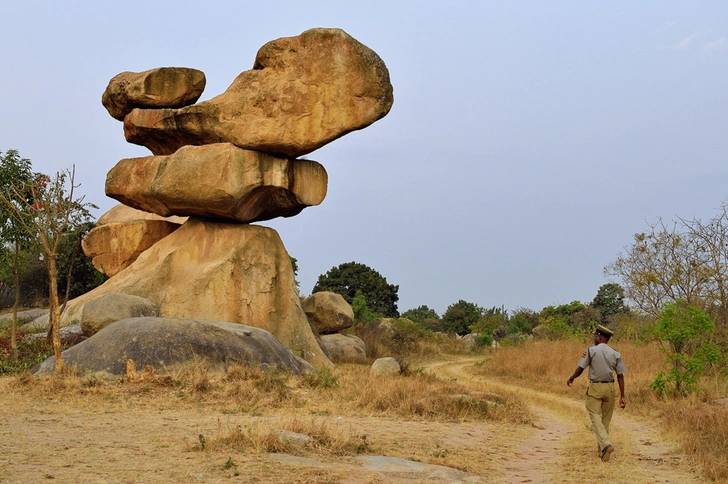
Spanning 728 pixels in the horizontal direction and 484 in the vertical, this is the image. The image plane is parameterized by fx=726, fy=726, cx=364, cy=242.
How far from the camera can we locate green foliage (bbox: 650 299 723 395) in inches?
479

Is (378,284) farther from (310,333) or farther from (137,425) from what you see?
(137,425)

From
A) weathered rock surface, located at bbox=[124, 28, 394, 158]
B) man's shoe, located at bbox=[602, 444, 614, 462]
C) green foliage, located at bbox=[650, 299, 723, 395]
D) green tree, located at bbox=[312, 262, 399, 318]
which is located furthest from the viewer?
green tree, located at bbox=[312, 262, 399, 318]

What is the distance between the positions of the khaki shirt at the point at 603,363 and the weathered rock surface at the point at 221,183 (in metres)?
10.4

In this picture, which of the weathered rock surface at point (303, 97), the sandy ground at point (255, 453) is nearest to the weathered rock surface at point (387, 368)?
the sandy ground at point (255, 453)

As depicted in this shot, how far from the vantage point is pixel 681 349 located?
13.6 meters

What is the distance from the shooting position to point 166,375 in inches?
438

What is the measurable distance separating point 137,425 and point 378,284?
41.6 m

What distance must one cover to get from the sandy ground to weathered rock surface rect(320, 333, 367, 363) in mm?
10467

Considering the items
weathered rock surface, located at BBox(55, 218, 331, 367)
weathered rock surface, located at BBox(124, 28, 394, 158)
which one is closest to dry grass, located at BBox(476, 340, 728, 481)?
weathered rock surface, located at BBox(55, 218, 331, 367)

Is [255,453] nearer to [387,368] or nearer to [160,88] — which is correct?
[387,368]

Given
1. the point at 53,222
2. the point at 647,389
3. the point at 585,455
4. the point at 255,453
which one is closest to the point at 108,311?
the point at 53,222

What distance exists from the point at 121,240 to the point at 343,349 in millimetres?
7034

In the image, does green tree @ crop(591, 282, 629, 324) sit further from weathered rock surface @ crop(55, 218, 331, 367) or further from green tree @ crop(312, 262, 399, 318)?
weathered rock surface @ crop(55, 218, 331, 367)

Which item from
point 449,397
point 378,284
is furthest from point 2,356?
point 378,284
